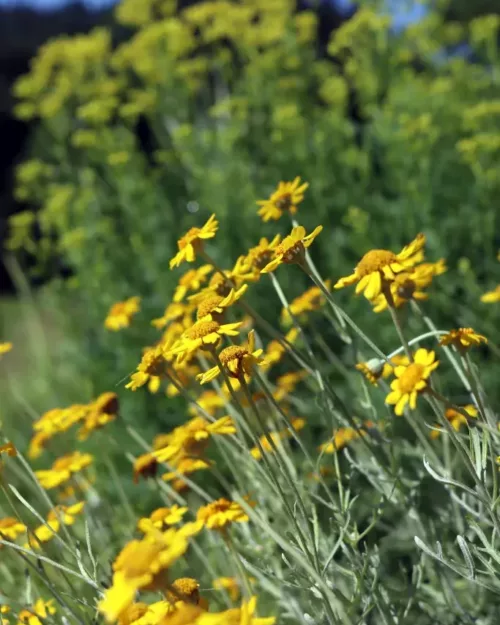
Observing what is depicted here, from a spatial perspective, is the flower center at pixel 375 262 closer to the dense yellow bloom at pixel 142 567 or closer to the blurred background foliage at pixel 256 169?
the dense yellow bloom at pixel 142 567

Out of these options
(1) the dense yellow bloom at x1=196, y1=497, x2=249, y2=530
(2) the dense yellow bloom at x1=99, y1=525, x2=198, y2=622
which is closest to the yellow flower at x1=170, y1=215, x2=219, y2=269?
(1) the dense yellow bloom at x1=196, y1=497, x2=249, y2=530

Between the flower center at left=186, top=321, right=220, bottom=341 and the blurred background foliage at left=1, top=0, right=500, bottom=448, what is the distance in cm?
171

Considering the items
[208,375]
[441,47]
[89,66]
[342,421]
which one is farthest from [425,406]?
[89,66]

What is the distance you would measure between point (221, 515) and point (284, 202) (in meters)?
0.69

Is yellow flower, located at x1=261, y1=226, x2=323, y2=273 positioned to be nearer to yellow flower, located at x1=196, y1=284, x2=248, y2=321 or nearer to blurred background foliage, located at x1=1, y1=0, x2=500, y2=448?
yellow flower, located at x1=196, y1=284, x2=248, y2=321

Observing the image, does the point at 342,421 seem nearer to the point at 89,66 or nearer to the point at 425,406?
the point at 425,406

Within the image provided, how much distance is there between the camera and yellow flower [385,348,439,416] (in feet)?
4.13

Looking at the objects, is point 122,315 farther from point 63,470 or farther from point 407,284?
point 407,284

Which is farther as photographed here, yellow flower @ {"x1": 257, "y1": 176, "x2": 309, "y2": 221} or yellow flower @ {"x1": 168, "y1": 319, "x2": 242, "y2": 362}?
yellow flower @ {"x1": 257, "y1": 176, "x2": 309, "y2": 221}

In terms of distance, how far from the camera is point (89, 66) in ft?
15.7

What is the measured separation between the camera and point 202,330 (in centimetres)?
136

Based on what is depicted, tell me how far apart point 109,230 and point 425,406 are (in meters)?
1.82

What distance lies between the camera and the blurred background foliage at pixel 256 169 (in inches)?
132

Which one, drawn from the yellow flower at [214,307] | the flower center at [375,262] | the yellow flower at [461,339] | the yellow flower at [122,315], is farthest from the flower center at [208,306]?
the yellow flower at [122,315]
